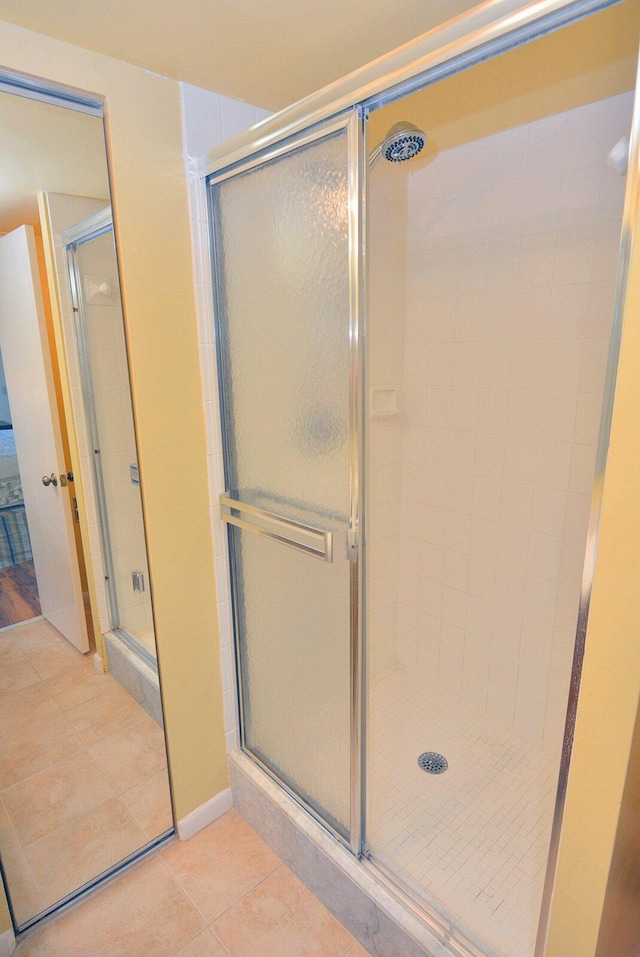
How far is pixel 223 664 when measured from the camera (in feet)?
5.68

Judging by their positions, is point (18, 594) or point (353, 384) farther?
point (18, 594)

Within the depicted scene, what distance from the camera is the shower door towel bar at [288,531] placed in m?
1.26

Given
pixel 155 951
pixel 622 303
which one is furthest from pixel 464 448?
pixel 155 951

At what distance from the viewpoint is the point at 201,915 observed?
1.49m

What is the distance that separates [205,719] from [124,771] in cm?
29

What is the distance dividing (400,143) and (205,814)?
224cm

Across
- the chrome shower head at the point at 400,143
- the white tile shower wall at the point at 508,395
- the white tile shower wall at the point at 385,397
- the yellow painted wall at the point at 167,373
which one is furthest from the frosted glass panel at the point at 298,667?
the chrome shower head at the point at 400,143

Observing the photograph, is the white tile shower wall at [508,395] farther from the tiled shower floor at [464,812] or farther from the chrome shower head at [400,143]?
the chrome shower head at [400,143]

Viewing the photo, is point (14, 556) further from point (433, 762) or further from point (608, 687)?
point (433, 762)

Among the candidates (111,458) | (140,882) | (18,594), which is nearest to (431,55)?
(111,458)

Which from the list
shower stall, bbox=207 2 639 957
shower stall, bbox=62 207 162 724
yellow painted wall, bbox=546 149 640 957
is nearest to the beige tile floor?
shower stall, bbox=62 207 162 724

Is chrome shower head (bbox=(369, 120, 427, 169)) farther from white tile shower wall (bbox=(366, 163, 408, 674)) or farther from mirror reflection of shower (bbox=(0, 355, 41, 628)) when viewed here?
mirror reflection of shower (bbox=(0, 355, 41, 628))

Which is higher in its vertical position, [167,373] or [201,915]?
[167,373]

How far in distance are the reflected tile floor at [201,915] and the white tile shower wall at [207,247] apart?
2.34 ft
